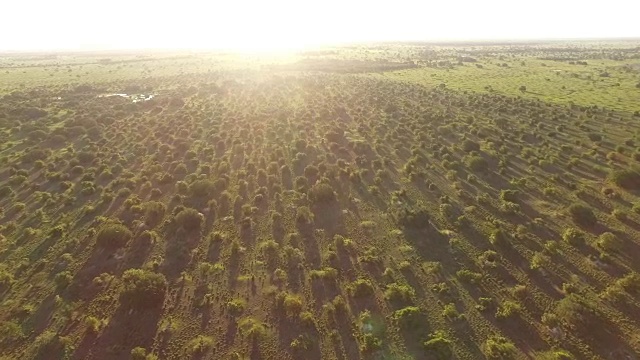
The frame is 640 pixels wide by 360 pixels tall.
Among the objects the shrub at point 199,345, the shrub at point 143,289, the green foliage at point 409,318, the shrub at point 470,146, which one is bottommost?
the shrub at point 199,345

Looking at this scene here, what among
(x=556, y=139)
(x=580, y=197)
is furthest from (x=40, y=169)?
(x=556, y=139)

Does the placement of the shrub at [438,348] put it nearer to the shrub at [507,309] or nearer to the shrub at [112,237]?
the shrub at [507,309]

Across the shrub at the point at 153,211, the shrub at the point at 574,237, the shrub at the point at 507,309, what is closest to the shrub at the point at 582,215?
the shrub at the point at 574,237

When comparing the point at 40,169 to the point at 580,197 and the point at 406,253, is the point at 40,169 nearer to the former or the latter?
the point at 406,253

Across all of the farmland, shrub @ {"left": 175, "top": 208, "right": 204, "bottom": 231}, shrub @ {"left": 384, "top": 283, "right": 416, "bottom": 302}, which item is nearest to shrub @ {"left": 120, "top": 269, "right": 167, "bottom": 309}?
the farmland

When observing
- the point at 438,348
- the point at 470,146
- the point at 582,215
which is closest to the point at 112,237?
the point at 438,348

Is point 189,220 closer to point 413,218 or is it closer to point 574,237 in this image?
point 413,218
